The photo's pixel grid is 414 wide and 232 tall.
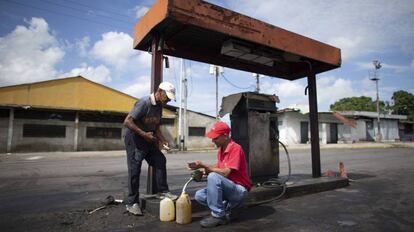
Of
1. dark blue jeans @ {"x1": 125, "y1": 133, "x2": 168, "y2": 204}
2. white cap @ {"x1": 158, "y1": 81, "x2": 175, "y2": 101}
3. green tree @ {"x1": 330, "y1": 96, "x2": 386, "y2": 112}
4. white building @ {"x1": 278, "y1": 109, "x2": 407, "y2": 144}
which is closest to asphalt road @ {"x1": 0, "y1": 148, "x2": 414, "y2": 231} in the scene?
dark blue jeans @ {"x1": 125, "y1": 133, "x2": 168, "y2": 204}

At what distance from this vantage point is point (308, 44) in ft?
19.9

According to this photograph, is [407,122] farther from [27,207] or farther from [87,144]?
[27,207]

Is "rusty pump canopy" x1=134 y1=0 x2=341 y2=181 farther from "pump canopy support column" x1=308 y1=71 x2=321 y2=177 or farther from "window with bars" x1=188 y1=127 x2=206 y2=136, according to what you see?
"window with bars" x1=188 y1=127 x2=206 y2=136

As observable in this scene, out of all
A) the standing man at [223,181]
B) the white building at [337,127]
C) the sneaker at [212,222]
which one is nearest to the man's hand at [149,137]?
the standing man at [223,181]

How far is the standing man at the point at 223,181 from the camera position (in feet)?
11.7

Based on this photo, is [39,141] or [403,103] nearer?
[39,141]

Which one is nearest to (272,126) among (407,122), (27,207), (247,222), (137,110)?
(247,222)

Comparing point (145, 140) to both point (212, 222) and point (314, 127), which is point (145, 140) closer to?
point (212, 222)

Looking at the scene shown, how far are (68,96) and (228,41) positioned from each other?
23.7m

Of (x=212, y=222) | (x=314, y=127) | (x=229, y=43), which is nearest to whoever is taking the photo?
(x=212, y=222)

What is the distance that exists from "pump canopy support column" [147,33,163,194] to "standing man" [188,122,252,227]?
1017 millimetres

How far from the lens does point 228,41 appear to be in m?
5.41

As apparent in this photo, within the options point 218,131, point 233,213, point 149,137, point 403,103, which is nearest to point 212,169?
point 218,131

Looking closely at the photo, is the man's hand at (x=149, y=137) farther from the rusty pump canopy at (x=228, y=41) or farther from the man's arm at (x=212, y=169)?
the rusty pump canopy at (x=228, y=41)
